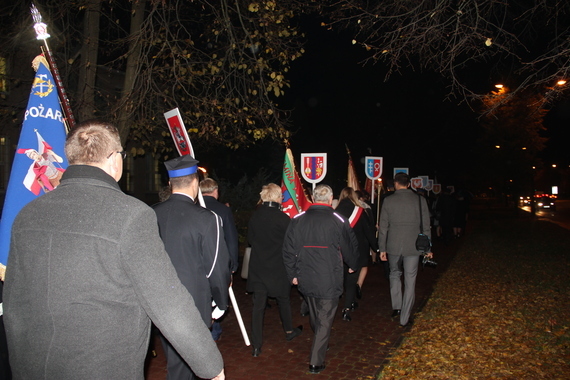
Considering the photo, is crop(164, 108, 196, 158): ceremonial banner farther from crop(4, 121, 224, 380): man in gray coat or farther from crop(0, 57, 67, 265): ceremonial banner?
crop(4, 121, 224, 380): man in gray coat

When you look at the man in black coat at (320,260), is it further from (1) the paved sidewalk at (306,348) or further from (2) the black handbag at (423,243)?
(2) the black handbag at (423,243)

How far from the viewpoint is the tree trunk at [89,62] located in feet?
26.9

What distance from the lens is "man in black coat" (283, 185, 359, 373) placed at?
5098 mm

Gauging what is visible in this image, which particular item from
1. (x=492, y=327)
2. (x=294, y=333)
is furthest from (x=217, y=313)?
(x=492, y=327)

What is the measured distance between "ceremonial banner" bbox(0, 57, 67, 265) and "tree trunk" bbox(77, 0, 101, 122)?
174 inches

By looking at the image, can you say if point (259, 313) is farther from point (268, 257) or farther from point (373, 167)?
point (373, 167)

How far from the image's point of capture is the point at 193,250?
3652mm

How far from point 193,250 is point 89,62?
611 centimetres

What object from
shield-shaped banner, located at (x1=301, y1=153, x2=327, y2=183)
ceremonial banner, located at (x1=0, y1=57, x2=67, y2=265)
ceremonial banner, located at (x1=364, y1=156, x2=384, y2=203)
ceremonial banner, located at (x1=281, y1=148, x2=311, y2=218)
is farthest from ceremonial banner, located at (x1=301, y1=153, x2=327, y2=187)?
ceremonial banner, located at (x1=0, y1=57, x2=67, y2=265)

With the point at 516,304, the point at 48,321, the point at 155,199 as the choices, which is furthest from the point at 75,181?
the point at 155,199

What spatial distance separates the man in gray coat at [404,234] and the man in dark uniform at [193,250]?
362cm

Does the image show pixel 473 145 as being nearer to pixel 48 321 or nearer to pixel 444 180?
pixel 444 180

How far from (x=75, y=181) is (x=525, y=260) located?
45.2 ft

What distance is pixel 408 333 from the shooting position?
21.0 ft
